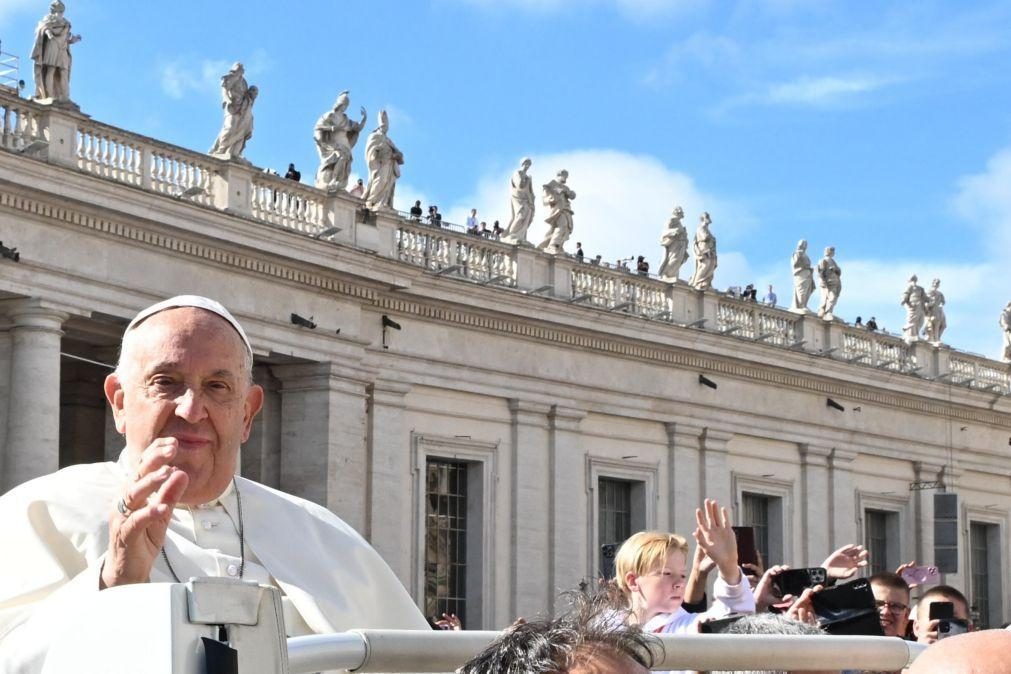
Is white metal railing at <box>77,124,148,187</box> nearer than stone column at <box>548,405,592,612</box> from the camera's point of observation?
Yes

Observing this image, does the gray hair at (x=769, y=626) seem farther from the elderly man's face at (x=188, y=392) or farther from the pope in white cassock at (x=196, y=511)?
the elderly man's face at (x=188, y=392)

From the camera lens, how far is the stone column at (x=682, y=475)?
100ft

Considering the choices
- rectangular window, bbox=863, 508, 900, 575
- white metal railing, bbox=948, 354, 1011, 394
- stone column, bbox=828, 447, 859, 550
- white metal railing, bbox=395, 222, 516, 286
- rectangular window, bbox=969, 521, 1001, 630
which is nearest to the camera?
Result: white metal railing, bbox=395, 222, 516, 286

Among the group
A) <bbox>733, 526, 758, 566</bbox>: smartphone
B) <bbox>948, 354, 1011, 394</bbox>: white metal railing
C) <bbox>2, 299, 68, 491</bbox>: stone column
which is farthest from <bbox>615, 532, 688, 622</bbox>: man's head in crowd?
<bbox>948, 354, 1011, 394</bbox>: white metal railing

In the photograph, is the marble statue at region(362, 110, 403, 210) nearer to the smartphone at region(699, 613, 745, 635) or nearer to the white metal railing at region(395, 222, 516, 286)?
the white metal railing at region(395, 222, 516, 286)

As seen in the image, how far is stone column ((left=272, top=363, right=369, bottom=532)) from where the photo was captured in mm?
24281

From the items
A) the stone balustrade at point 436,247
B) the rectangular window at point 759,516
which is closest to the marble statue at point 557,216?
the stone balustrade at point 436,247

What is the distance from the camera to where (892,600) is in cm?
870

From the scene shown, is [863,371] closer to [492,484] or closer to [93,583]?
[492,484]

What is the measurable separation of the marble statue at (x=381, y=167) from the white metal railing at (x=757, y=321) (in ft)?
24.8

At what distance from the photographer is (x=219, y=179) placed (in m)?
23.5

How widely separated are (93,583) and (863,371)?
32196mm

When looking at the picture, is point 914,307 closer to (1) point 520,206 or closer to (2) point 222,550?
(1) point 520,206

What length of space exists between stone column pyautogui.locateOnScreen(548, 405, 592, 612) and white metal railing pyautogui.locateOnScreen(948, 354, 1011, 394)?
Answer: 1090cm
